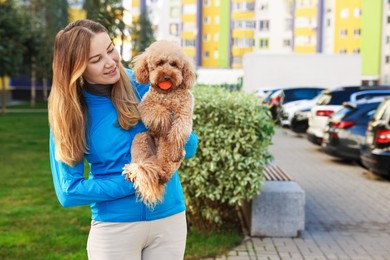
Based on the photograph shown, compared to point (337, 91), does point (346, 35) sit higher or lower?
higher

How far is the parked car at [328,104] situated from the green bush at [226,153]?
9.90 m

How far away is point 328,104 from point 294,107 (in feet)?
19.0

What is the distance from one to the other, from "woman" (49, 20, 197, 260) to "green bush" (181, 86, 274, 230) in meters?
3.63

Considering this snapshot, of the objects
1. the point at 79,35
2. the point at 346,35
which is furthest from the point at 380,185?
the point at 346,35

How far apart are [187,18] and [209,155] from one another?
253ft

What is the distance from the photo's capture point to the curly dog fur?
247 centimetres

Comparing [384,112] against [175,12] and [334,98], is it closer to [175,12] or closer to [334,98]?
[334,98]

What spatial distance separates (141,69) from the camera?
256 centimetres

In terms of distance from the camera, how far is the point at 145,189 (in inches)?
95.7

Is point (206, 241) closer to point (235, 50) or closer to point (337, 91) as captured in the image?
point (337, 91)

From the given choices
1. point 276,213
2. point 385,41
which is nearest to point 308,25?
point 385,41

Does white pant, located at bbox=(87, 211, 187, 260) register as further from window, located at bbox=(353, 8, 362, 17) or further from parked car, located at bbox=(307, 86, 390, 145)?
window, located at bbox=(353, 8, 362, 17)

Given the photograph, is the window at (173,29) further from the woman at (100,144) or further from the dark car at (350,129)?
the woman at (100,144)

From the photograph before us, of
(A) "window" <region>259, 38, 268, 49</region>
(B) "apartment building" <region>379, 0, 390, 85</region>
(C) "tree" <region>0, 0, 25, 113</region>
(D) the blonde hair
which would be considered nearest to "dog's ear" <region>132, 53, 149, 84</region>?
(D) the blonde hair
